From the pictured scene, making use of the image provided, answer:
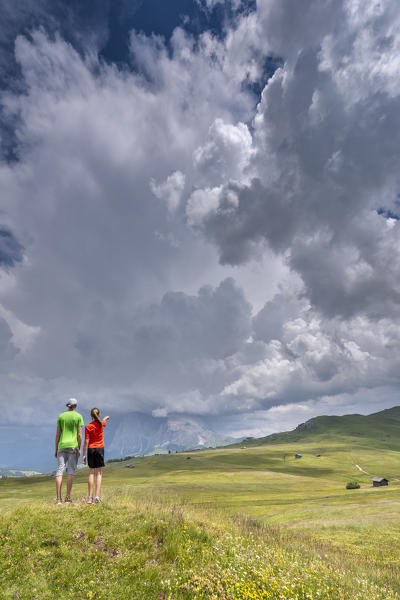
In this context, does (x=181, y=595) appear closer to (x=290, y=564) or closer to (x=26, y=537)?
(x=290, y=564)

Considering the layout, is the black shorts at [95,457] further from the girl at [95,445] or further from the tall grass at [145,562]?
the tall grass at [145,562]

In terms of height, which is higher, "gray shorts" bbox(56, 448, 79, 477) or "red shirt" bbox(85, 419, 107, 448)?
"red shirt" bbox(85, 419, 107, 448)

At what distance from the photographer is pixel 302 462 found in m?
199

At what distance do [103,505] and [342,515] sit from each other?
31867mm

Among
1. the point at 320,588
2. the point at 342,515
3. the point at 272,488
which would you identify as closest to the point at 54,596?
the point at 320,588

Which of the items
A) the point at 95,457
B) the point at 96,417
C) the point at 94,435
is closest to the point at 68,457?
the point at 95,457

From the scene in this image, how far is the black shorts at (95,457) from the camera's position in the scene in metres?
14.8

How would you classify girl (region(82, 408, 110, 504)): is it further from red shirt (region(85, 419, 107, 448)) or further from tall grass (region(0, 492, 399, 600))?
tall grass (region(0, 492, 399, 600))

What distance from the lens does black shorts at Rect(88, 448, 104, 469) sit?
14.8 metres

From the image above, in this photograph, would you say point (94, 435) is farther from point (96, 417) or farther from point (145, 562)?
point (145, 562)

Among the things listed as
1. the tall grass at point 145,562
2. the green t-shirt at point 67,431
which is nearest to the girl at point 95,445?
the green t-shirt at point 67,431

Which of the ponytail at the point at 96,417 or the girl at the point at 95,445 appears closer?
the girl at the point at 95,445

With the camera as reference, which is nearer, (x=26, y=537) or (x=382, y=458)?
(x=26, y=537)

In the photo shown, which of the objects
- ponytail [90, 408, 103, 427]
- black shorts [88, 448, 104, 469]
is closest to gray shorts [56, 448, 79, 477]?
black shorts [88, 448, 104, 469]
